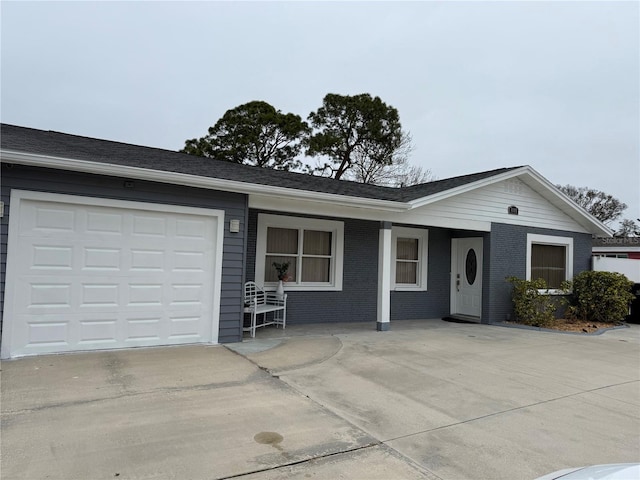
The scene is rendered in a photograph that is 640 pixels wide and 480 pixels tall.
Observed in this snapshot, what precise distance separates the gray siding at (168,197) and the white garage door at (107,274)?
0.10 meters

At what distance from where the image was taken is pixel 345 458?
305 centimetres

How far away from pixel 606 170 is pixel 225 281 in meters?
32.7

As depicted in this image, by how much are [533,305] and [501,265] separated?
1.22 metres

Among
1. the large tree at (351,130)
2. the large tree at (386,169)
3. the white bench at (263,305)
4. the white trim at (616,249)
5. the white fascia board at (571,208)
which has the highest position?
the large tree at (351,130)

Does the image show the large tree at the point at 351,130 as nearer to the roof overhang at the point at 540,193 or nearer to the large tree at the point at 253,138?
the large tree at the point at 253,138

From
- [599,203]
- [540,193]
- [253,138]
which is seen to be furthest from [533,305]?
[599,203]

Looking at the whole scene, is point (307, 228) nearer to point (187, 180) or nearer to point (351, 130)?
point (187, 180)

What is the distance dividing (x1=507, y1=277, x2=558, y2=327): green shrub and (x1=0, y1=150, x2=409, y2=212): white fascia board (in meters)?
4.18

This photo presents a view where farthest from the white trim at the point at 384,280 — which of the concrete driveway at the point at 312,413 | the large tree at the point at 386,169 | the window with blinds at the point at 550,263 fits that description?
the large tree at the point at 386,169

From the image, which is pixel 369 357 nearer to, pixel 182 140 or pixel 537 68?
pixel 537 68

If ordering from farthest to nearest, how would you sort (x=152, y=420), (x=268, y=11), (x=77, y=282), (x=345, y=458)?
1. (x=268, y=11)
2. (x=77, y=282)
3. (x=152, y=420)
4. (x=345, y=458)

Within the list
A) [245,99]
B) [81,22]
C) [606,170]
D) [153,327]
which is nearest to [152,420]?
[153,327]

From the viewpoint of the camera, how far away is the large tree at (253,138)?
21625 millimetres

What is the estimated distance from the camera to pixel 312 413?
3.90 m
